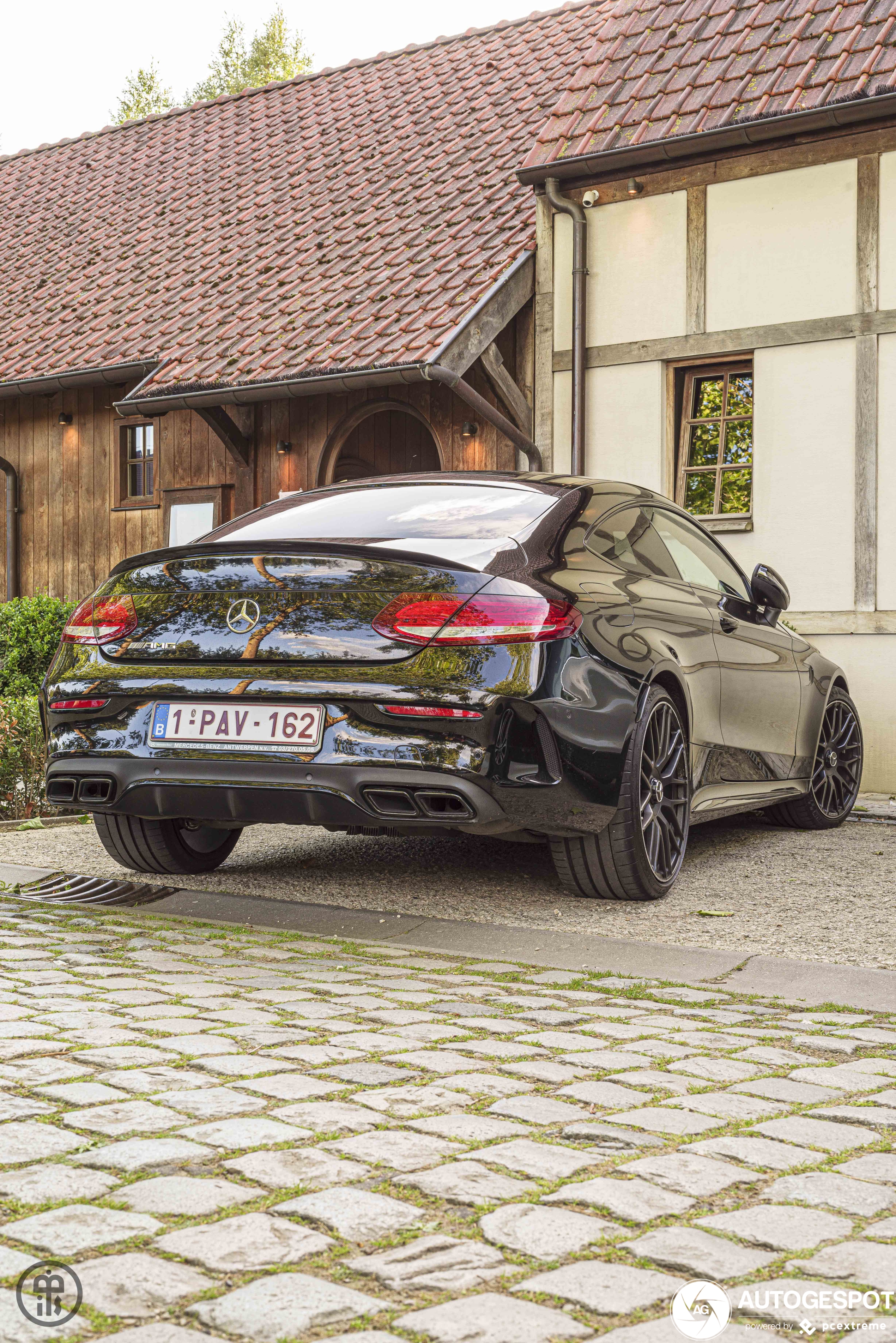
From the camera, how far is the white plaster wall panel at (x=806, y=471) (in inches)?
412

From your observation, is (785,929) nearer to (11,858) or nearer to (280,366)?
(11,858)

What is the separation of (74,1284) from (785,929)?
3.44m

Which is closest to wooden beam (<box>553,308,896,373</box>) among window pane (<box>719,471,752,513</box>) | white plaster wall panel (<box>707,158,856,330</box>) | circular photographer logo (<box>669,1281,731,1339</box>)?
white plaster wall panel (<box>707,158,856,330</box>)

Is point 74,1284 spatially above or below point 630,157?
below

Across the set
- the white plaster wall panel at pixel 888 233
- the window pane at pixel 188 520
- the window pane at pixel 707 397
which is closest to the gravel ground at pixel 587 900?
the white plaster wall panel at pixel 888 233

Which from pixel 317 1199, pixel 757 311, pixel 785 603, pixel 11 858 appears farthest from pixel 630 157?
pixel 317 1199

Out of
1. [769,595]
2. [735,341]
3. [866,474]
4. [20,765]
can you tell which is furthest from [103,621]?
[735,341]

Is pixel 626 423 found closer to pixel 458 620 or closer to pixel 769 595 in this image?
pixel 769 595

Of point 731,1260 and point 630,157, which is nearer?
point 731,1260

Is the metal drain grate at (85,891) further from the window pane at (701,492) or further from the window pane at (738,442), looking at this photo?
the window pane at (738,442)

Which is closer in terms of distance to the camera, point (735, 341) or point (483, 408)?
point (735, 341)

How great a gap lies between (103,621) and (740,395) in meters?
7.23

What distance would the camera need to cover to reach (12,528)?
1666 cm

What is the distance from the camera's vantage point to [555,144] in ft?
38.3
